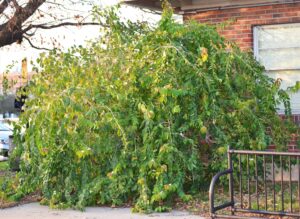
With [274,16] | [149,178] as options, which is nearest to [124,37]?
[149,178]

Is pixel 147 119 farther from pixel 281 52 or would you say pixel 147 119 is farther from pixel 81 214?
pixel 281 52

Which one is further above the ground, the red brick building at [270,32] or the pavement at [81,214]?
the red brick building at [270,32]

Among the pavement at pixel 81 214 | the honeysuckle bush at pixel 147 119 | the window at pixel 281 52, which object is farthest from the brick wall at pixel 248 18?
the pavement at pixel 81 214

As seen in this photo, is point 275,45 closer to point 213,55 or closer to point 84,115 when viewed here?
point 213,55

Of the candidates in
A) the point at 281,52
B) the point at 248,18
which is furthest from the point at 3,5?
the point at 281,52

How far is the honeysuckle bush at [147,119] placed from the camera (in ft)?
29.8

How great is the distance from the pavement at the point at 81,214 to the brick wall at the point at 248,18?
161 inches

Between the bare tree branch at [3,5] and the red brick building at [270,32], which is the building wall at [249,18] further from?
the bare tree branch at [3,5]

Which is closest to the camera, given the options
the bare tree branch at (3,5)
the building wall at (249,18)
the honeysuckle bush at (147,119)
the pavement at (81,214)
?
the pavement at (81,214)

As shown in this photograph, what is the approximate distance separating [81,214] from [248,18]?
5.01 meters

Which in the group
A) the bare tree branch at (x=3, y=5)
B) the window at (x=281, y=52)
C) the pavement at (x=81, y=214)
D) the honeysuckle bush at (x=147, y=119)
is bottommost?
the pavement at (x=81, y=214)

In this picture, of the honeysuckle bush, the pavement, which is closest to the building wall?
the honeysuckle bush

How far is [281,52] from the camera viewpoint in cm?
1136

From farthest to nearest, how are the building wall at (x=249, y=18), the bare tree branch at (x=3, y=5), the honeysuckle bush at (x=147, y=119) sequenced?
1. the bare tree branch at (x=3, y=5)
2. the building wall at (x=249, y=18)
3. the honeysuckle bush at (x=147, y=119)
